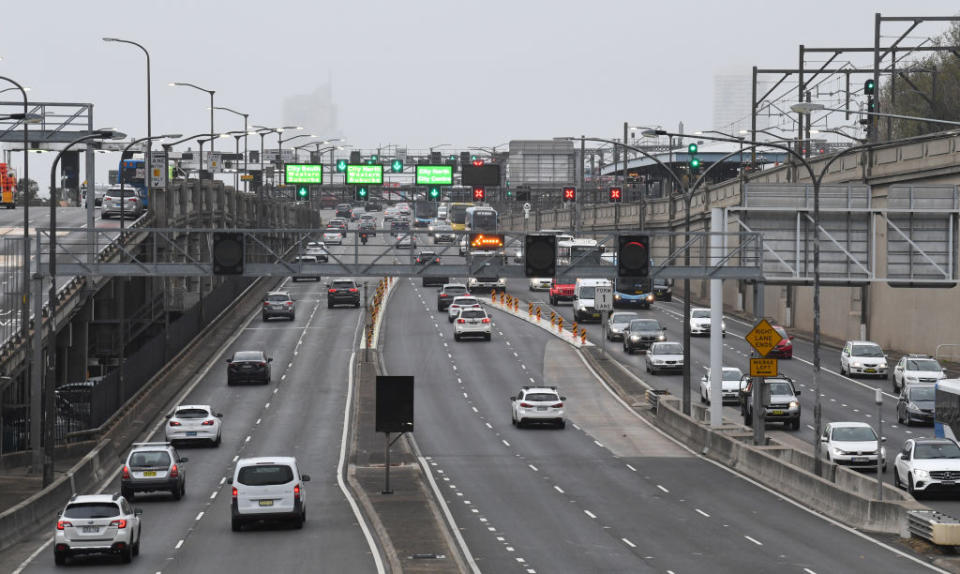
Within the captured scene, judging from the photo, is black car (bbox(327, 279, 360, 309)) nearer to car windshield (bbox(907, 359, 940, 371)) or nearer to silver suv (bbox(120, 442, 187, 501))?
car windshield (bbox(907, 359, 940, 371))

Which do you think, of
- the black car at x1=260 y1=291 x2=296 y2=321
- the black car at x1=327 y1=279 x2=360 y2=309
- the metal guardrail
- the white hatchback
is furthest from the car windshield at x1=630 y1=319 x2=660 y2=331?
the metal guardrail

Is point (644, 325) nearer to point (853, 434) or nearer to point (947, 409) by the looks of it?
point (853, 434)

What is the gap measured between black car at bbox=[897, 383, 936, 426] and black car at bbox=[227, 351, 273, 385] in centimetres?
2699

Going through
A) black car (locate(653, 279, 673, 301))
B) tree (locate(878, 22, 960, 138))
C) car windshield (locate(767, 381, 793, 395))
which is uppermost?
tree (locate(878, 22, 960, 138))

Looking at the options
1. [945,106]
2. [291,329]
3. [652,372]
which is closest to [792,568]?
[652,372]

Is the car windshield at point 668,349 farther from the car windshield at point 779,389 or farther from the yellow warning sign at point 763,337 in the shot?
the yellow warning sign at point 763,337

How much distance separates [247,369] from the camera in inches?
2517

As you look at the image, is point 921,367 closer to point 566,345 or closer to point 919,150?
point 919,150

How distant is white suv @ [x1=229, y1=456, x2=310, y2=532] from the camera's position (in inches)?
1287

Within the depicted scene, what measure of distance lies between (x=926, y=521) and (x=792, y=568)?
389 centimetres

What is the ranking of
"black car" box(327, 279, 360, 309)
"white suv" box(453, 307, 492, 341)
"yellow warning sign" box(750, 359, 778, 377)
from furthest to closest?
"black car" box(327, 279, 360, 309)
"white suv" box(453, 307, 492, 341)
"yellow warning sign" box(750, 359, 778, 377)

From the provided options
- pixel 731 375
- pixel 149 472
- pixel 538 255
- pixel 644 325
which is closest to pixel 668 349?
pixel 644 325

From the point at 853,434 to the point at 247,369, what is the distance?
2959 centimetres

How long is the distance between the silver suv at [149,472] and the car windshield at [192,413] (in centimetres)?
1083
